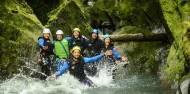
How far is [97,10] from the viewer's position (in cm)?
2630

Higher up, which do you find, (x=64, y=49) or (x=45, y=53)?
(x=64, y=49)

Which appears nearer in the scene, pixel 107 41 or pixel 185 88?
pixel 185 88

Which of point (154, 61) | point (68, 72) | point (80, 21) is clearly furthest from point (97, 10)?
point (68, 72)

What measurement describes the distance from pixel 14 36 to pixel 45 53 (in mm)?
1828

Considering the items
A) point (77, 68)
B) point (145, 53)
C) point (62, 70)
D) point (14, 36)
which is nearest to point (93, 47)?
point (77, 68)

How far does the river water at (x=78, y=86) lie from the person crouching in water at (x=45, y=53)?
0.46 metres

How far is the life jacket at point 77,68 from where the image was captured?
1093 centimetres

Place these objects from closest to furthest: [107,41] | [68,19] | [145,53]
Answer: [107,41] → [68,19] → [145,53]

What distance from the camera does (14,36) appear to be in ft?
45.3

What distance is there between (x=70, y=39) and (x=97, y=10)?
13.7m

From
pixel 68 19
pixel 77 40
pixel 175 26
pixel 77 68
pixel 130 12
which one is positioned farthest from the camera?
pixel 130 12

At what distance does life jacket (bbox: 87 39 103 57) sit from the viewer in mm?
12766

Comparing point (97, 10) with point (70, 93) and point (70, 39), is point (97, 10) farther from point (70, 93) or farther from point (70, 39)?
point (70, 93)

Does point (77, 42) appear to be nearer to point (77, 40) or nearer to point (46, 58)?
point (77, 40)
